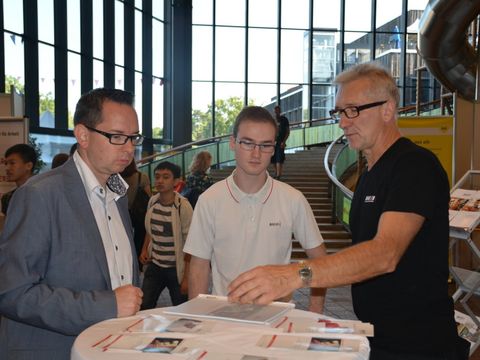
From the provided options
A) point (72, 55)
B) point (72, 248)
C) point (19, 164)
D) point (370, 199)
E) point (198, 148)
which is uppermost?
point (72, 55)

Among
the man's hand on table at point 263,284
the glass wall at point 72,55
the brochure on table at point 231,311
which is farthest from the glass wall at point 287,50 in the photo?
the man's hand on table at point 263,284

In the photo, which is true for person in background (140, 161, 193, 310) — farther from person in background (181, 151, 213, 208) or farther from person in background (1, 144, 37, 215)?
person in background (181, 151, 213, 208)

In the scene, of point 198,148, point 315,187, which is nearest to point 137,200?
point 315,187

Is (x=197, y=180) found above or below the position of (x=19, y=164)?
below

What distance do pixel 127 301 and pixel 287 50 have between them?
18.2 meters

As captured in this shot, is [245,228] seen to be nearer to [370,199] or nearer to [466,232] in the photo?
[370,199]

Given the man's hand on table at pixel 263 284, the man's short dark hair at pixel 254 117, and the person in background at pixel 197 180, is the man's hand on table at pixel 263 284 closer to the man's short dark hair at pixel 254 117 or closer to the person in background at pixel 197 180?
the man's short dark hair at pixel 254 117

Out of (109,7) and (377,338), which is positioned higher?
(109,7)

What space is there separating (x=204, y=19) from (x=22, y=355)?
58.8 ft

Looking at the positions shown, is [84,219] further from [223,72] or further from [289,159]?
[223,72]

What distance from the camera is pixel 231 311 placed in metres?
1.68

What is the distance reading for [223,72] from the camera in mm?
18750

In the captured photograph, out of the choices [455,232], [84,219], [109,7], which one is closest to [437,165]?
[84,219]

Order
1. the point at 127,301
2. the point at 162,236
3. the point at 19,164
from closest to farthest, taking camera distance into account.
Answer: the point at 127,301 → the point at 19,164 → the point at 162,236
